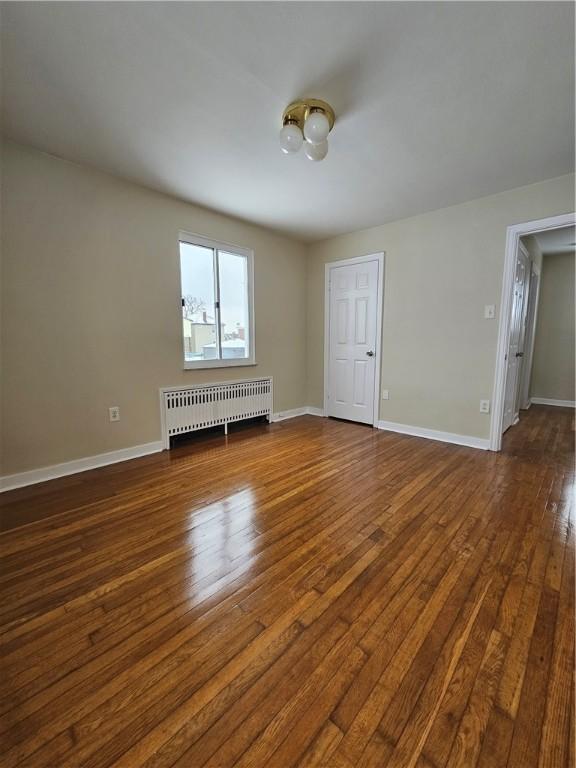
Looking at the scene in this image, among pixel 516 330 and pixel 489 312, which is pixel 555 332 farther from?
A: pixel 489 312

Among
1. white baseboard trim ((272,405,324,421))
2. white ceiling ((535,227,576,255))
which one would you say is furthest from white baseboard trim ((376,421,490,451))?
white ceiling ((535,227,576,255))

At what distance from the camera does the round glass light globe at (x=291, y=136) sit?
184 cm

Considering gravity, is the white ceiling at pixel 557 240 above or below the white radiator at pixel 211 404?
above

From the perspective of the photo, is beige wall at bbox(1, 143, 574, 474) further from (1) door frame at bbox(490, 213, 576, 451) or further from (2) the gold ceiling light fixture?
(2) the gold ceiling light fixture

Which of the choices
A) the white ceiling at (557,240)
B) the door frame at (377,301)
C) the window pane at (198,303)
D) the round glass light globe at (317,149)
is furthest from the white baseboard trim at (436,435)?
the round glass light globe at (317,149)

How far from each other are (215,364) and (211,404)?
47 cm

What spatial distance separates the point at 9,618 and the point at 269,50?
279 cm

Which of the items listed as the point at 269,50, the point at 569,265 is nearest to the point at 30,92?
the point at 269,50

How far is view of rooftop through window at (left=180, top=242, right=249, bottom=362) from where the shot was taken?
3.38m

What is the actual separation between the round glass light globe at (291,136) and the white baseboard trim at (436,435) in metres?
3.05

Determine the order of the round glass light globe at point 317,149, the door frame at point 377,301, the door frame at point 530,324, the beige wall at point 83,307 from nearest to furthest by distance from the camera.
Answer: the round glass light globe at point 317,149, the beige wall at point 83,307, the door frame at point 377,301, the door frame at point 530,324

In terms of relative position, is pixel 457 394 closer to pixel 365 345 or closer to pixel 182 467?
pixel 365 345

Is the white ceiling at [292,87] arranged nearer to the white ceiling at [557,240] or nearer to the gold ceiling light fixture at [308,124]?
the gold ceiling light fixture at [308,124]

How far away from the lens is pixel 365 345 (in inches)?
161
